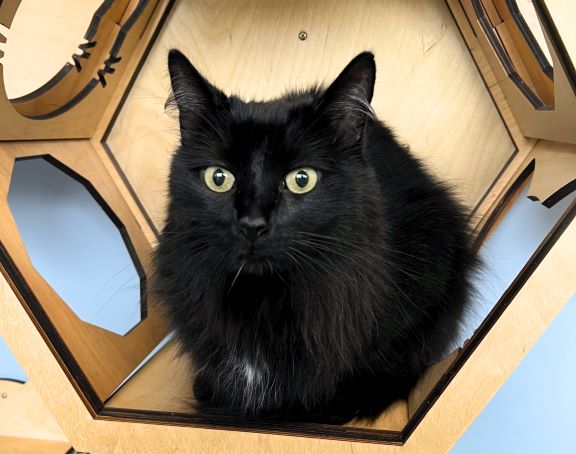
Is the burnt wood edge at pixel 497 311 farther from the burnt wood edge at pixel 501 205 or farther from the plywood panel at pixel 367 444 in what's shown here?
the burnt wood edge at pixel 501 205

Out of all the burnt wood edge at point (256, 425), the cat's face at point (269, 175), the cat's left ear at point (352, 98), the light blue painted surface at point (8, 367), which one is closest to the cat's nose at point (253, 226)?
the cat's face at point (269, 175)

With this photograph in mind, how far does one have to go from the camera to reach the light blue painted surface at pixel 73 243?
5.28ft

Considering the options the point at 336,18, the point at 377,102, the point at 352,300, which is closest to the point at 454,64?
the point at 377,102

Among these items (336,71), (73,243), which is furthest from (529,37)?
(73,243)

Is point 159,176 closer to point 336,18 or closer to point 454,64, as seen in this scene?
point 336,18

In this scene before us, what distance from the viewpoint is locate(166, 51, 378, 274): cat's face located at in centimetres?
93

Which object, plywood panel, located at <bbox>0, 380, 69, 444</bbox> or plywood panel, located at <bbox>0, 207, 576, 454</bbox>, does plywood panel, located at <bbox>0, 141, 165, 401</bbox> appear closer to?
plywood panel, located at <bbox>0, 207, 576, 454</bbox>

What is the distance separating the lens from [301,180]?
0.97 m

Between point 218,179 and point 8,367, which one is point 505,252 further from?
point 8,367

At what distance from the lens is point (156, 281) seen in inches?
46.9

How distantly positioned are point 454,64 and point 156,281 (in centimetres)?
100

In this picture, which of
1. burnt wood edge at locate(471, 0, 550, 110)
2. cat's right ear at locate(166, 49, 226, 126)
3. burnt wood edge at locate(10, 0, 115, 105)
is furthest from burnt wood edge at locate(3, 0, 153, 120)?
burnt wood edge at locate(471, 0, 550, 110)

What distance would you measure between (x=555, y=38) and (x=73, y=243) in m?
1.48

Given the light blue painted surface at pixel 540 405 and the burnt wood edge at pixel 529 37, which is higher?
the burnt wood edge at pixel 529 37
